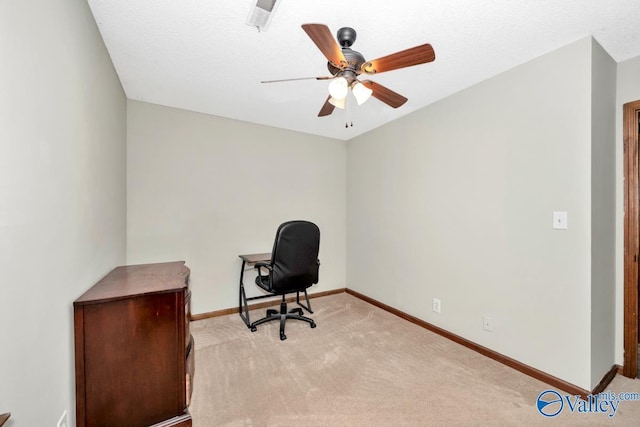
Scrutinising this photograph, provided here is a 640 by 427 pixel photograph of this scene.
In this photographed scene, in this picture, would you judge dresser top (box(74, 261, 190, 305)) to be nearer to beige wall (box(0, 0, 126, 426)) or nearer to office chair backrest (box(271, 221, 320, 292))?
beige wall (box(0, 0, 126, 426))

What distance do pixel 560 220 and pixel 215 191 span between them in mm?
3209

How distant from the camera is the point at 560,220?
189cm

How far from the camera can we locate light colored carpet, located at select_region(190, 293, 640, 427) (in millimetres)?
1630

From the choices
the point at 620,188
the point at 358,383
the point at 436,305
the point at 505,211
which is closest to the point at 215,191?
the point at 358,383

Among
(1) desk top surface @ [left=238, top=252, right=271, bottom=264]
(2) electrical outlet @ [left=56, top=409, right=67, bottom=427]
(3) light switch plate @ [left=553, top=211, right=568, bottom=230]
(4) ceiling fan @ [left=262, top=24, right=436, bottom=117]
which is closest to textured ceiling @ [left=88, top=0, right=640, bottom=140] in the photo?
(4) ceiling fan @ [left=262, top=24, right=436, bottom=117]

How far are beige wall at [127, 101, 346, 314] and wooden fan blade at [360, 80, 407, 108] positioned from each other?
1922 millimetres

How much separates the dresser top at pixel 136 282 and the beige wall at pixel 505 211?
2313 mm

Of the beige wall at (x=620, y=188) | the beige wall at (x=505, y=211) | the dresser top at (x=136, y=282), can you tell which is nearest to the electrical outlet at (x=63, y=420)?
the dresser top at (x=136, y=282)

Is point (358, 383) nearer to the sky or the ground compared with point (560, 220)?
Answer: nearer to the ground

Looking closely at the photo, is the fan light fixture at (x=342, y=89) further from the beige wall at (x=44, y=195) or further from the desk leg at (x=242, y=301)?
the desk leg at (x=242, y=301)

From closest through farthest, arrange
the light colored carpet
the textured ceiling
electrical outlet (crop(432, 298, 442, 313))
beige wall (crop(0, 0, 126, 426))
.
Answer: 1. beige wall (crop(0, 0, 126, 426))
2. the textured ceiling
3. the light colored carpet
4. electrical outlet (crop(432, 298, 442, 313))

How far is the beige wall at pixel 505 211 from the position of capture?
71.6 inches

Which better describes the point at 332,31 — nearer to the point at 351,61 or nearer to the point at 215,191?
the point at 351,61

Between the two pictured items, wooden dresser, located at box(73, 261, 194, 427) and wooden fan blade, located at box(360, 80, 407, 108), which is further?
wooden fan blade, located at box(360, 80, 407, 108)
